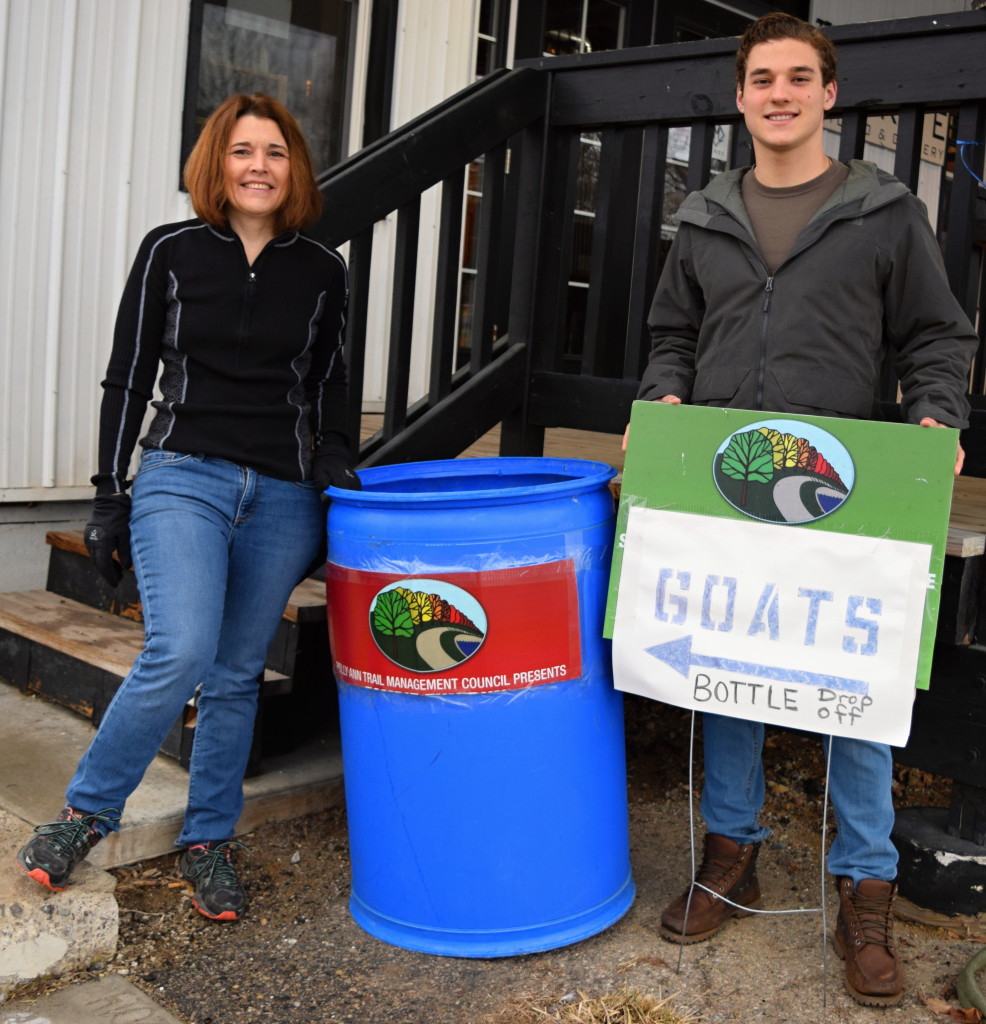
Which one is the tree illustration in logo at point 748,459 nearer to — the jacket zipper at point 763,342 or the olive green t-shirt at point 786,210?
the jacket zipper at point 763,342

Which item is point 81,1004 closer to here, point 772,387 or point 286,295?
point 286,295

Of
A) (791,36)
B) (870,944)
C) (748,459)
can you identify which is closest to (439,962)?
(870,944)

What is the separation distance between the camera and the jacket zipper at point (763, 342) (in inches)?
97.4

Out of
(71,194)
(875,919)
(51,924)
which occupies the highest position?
(71,194)

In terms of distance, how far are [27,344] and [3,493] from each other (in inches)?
21.5

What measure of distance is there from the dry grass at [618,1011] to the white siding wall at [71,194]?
2.88m

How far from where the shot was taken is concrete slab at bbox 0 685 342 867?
2855mm

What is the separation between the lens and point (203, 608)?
2492mm

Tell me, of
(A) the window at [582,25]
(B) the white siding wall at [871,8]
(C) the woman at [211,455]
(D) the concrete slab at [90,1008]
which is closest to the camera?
(D) the concrete slab at [90,1008]

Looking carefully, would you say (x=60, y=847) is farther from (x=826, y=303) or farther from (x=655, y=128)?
(x=655, y=128)

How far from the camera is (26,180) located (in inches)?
164

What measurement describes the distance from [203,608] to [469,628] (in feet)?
1.86

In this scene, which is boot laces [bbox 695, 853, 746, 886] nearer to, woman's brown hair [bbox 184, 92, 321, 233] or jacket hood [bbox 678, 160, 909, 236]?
jacket hood [bbox 678, 160, 909, 236]

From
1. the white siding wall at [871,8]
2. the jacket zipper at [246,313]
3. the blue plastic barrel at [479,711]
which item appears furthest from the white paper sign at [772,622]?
the white siding wall at [871,8]
